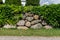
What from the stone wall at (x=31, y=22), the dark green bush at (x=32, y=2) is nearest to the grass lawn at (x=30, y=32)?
the stone wall at (x=31, y=22)

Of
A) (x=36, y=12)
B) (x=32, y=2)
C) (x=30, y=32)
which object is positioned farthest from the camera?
(x=32, y=2)

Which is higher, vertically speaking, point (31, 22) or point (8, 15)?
point (8, 15)

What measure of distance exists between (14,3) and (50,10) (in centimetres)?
242

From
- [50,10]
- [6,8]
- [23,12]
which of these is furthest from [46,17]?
[6,8]

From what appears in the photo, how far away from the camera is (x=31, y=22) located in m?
12.4

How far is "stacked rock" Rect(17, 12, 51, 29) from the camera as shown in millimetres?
12255

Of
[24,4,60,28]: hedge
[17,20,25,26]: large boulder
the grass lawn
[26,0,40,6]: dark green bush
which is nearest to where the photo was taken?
the grass lawn

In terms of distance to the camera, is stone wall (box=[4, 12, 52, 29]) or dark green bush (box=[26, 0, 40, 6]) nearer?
stone wall (box=[4, 12, 52, 29])

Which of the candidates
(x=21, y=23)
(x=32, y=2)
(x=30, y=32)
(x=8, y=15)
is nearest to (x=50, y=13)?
(x=21, y=23)

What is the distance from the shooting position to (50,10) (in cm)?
1222

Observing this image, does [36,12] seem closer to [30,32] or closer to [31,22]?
[31,22]

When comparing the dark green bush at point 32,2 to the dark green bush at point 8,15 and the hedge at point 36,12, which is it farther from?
the dark green bush at point 8,15

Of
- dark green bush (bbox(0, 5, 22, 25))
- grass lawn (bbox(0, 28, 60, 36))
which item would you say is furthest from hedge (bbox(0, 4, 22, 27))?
grass lawn (bbox(0, 28, 60, 36))

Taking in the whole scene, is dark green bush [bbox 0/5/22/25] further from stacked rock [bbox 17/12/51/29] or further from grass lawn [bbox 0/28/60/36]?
grass lawn [bbox 0/28/60/36]
